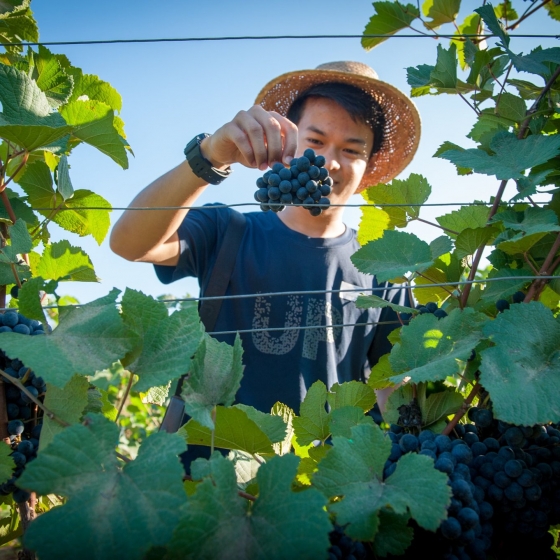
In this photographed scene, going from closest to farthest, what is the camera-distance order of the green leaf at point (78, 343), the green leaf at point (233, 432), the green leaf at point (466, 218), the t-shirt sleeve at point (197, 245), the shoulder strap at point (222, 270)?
the green leaf at point (78, 343) < the green leaf at point (233, 432) < the green leaf at point (466, 218) < the shoulder strap at point (222, 270) < the t-shirt sleeve at point (197, 245)

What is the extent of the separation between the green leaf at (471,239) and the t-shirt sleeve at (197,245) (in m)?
1.28

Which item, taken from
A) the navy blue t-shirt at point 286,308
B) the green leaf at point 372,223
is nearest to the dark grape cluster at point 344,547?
the green leaf at point 372,223

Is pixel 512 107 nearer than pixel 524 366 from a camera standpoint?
No

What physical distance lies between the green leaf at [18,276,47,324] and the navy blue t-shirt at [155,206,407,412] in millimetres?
1324

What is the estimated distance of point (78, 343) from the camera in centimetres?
67

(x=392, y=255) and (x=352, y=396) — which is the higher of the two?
(x=392, y=255)

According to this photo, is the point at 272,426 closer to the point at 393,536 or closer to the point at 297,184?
the point at 393,536

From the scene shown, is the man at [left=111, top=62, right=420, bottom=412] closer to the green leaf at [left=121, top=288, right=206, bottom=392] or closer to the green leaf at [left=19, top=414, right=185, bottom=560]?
the green leaf at [left=121, top=288, right=206, bottom=392]

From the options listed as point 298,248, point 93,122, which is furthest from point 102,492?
point 298,248

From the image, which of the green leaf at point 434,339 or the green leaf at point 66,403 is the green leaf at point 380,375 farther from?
the green leaf at point 66,403

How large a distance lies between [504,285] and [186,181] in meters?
1.14

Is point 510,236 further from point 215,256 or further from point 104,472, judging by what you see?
point 215,256

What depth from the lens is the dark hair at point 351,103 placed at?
7.45 ft

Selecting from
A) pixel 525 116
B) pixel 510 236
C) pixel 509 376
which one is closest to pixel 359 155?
pixel 525 116
